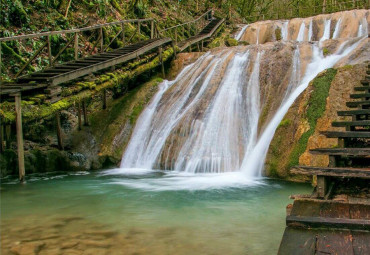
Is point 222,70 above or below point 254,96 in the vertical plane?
above

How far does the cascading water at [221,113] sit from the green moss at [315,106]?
0.84 meters

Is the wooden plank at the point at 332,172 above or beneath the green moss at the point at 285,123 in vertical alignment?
beneath

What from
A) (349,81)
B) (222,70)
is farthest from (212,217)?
(222,70)

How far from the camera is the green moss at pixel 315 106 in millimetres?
8188

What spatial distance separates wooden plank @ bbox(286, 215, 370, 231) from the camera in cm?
280

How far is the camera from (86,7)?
A: 16531 millimetres

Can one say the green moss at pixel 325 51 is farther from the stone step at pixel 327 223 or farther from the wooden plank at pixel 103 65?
the stone step at pixel 327 223

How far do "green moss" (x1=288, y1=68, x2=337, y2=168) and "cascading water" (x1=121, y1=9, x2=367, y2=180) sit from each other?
2.76ft

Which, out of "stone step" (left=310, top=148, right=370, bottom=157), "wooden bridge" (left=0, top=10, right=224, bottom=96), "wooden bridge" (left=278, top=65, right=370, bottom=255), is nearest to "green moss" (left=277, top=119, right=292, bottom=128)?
"wooden bridge" (left=278, top=65, right=370, bottom=255)

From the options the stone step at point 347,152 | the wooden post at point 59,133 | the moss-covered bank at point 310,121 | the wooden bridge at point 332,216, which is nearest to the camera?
the wooden bridge at point 332,216

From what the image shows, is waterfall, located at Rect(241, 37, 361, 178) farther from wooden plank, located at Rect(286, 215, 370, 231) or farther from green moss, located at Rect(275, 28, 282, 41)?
green moss, located at Rect(275, 28, 282, 41)

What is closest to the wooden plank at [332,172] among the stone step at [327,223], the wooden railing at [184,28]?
the stone step at [327,223]

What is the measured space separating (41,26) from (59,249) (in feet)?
37.6

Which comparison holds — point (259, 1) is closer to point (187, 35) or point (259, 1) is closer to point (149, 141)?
point (187, 35)
